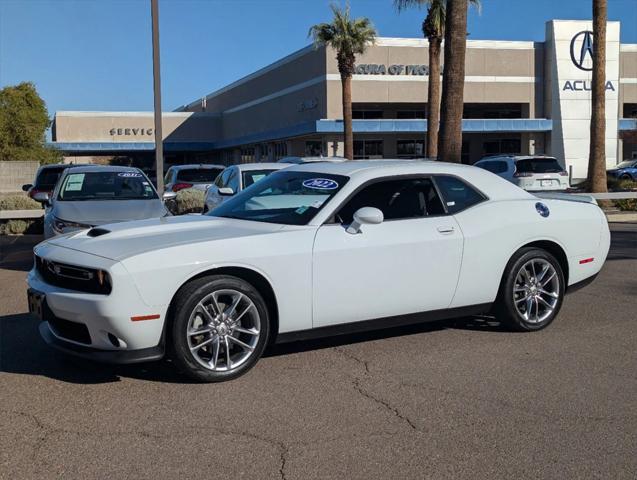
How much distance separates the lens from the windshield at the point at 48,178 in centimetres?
1904

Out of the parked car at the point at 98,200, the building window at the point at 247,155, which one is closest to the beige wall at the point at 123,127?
the building window at the point at 247,155

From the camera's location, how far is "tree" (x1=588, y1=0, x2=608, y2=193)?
21.1 meters

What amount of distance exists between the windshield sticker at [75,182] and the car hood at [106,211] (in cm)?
61

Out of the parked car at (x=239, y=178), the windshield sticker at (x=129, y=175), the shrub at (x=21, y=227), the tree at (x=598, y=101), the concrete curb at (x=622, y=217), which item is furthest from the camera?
the tree at (x=598, y=101)

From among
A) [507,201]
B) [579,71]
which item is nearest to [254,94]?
[579,71]

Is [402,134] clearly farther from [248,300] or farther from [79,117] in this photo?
[248,300]

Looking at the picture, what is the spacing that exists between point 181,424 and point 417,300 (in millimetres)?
2392

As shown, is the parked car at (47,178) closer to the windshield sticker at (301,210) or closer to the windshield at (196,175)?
the windshield at (196,175)

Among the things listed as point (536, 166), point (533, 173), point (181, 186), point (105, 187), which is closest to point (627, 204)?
point (533, 173)

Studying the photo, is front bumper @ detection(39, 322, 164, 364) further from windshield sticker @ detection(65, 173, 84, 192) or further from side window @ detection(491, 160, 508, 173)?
side window @ detection(491, 160, 508, 173)

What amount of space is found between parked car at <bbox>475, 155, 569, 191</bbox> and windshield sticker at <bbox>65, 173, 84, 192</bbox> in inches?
534

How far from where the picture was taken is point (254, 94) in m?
62.9

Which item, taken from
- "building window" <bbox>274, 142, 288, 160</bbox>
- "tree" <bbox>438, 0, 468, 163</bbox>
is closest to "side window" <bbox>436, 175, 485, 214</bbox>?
"tree" <bbox>438, 0, 468, 163</bbox>

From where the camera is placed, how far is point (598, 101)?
2105 centimetres
